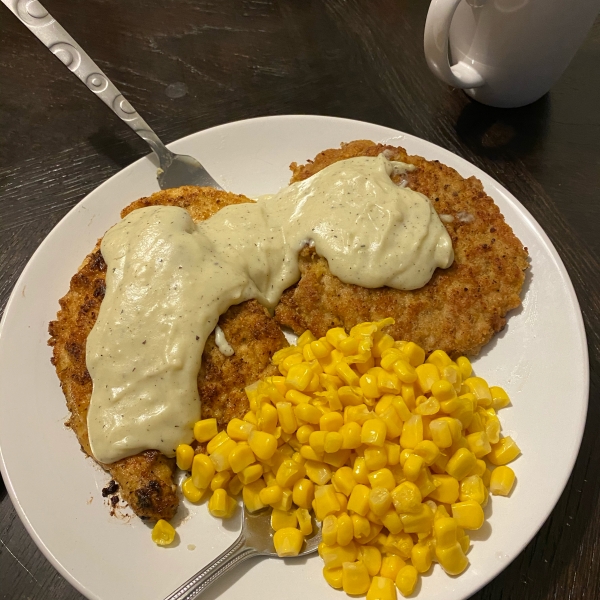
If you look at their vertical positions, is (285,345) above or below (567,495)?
above

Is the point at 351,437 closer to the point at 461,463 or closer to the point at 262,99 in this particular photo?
the point at 461,463

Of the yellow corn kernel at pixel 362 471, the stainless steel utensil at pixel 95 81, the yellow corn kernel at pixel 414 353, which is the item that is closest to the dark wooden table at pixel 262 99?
the stainless steel utensil at pixel 95 81

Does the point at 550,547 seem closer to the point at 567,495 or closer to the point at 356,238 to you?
the point at 567,495

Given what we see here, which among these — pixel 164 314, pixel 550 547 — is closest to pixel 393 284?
pixel 164 314

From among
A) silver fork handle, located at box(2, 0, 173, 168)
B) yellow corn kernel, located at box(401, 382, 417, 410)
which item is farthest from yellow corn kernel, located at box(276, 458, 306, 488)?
silver fork handle, located at box(2, 0, 173, 168)

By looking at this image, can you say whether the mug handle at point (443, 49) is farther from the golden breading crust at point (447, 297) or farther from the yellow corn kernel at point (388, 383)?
the yellow corn kernel at point (388, 383)

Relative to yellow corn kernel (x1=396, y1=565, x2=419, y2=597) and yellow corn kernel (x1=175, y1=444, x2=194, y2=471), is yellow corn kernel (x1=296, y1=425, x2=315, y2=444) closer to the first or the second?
yellow corn kernel (x1=175, y1=444, x2=194, y2=471)

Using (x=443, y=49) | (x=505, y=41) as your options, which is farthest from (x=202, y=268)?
(x=505, y=41)
